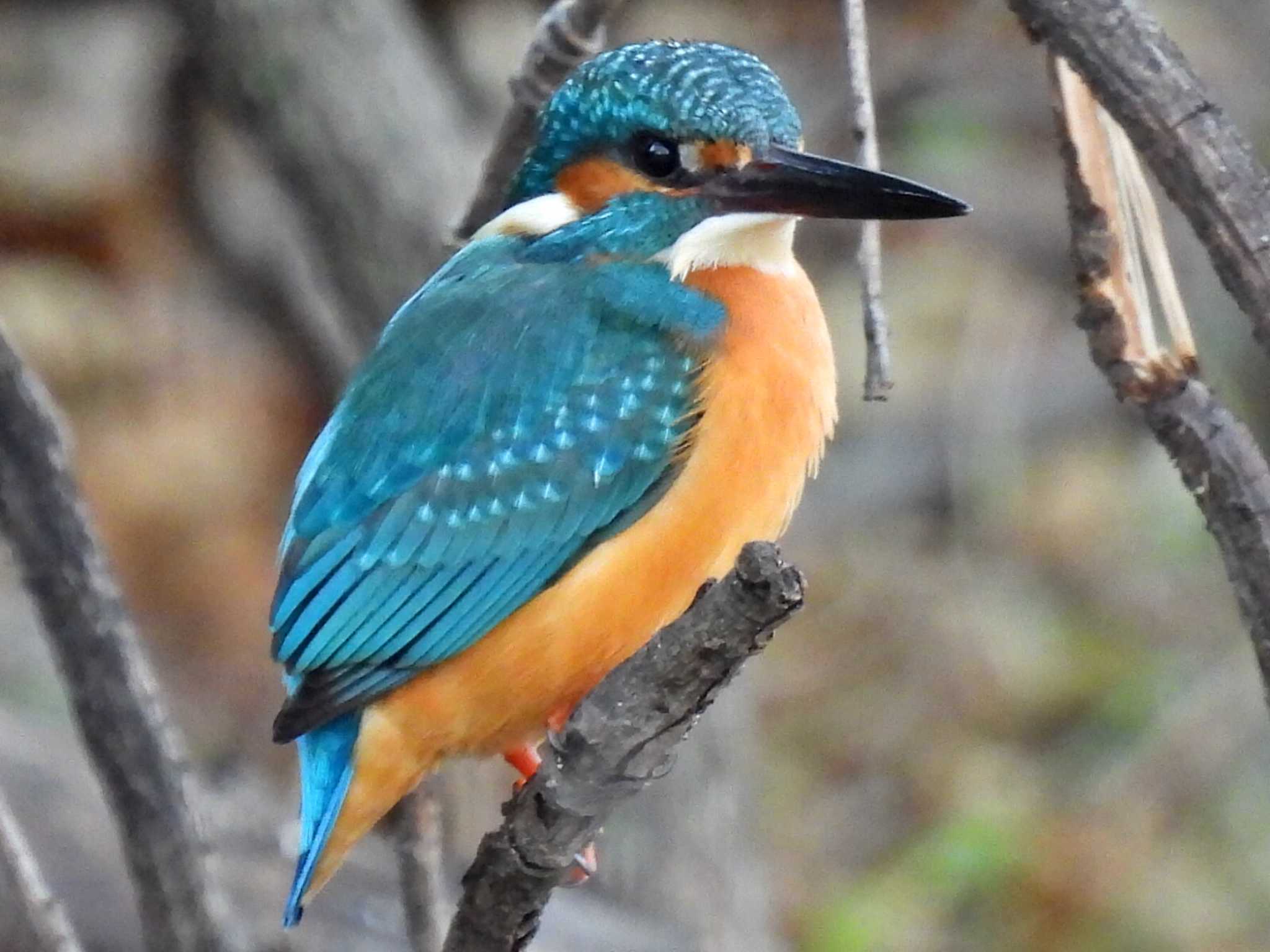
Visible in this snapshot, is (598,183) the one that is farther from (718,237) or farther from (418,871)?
(418,871)

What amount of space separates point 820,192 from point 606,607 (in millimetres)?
557

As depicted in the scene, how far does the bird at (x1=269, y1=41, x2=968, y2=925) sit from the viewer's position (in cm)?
215

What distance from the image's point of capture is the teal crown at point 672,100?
7.14ft

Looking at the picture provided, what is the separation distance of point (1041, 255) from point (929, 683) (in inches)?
58.1

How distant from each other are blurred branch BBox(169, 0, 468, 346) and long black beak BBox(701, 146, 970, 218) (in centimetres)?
129

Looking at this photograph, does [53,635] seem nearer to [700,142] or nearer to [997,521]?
[700,142]

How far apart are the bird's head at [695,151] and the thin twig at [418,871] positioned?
2.65ft

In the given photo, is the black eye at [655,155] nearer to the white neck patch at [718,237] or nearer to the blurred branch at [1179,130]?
the white neck patch at [718,237]

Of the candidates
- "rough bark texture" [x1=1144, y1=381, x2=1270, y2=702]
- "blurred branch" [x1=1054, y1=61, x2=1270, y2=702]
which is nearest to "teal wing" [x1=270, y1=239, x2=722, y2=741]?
"blurred branch" [x1=1054, y1=61, x2=1270, y2=702]

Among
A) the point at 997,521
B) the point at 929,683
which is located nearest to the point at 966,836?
the point at 929,683

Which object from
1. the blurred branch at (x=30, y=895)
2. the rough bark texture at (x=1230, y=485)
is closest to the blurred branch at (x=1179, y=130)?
the rough bark texture at (x=1230, y=485)

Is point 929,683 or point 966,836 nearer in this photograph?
point 966,836

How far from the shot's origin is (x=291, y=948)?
2.79 metres

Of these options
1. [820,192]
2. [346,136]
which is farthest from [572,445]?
[346,136]
